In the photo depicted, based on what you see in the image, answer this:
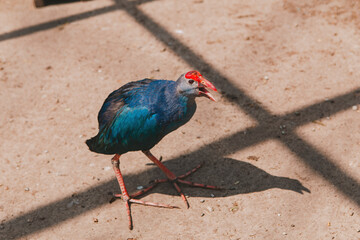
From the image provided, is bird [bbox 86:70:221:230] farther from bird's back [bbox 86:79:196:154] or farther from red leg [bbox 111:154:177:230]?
red leg [bbox 111:154:177:230]

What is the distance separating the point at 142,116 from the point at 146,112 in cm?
4

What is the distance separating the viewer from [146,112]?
347cm

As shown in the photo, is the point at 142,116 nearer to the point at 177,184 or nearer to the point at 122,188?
the point at 122,188

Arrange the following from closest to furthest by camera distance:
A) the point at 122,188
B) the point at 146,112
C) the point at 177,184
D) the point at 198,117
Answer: the point at 146,112, the point at 122,188, the point at 177,184, the point at 198,117

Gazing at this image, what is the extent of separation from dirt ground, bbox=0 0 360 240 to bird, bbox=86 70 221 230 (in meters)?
0.55

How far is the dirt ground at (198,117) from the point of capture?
3766mm

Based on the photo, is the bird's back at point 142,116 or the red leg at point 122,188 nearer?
the bird's back at point 142,116

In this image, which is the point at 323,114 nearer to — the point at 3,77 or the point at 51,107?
the point at 51,107

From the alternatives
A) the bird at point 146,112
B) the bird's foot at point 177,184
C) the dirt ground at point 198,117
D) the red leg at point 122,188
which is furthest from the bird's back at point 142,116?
the dirt ground at point 198,117

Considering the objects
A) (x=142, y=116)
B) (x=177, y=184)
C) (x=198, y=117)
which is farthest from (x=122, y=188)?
(x=198, y=117)

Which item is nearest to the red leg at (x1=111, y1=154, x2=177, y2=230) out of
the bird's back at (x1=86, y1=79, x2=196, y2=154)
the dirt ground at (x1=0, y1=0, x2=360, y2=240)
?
the dirt ground at (x1=0, y1=0, x2=360, y2=240)

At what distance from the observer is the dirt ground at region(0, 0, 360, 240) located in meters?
3.77

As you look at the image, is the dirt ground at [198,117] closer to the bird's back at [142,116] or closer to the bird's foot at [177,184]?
the bird's foot at [177,184]

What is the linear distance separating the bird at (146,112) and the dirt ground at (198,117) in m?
0.55
